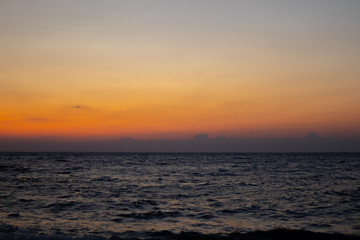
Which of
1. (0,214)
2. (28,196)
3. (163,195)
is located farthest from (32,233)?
(163,195)

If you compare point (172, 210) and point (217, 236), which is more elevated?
point (217, 236)

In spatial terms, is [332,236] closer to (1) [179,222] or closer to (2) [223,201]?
(1) [179,222]

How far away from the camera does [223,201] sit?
21.5 meters

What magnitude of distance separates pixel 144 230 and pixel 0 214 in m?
8.76

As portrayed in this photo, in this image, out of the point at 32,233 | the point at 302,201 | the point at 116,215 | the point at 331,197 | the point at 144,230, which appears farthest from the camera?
the point at 331,197

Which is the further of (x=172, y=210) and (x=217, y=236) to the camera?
(x=172, y=210)

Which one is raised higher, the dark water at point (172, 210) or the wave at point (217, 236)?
the wave at point (217, 236)

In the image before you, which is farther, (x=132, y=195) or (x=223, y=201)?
(x=132, y=195)

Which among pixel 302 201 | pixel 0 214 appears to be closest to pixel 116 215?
pixel 0 214

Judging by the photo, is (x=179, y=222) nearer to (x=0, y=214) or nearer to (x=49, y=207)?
(x=49, y=207)

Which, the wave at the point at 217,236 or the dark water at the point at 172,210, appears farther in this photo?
the dark water at the point at 172,210

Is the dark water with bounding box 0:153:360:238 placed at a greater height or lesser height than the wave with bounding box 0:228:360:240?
lesser

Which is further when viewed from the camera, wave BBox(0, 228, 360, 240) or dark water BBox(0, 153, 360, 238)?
dark water BBox(0, 153, 360, 238)

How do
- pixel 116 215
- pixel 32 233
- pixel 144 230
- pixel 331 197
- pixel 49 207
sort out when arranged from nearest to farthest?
1. pixel 32 233
2. pixel 144 230
3. pixel 116 215
4. pixel 49 207
5. pixel 331 197
